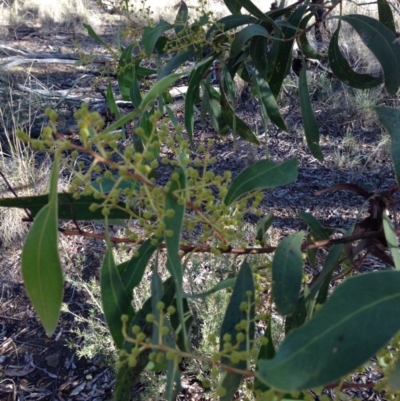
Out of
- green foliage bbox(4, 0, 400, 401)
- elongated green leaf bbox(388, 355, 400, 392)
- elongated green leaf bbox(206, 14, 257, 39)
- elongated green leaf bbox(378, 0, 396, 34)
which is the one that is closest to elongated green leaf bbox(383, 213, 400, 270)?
green foliage bbox(4, 0, 400, 401)

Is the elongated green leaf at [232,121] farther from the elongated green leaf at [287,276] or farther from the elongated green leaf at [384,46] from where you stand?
the elongated green leaf at [287,276]

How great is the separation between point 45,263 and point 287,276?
0.33 metres

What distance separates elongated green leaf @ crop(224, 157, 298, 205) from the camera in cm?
71

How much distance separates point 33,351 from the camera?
2117 millimetres

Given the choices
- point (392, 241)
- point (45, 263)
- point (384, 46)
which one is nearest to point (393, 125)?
point (392, 241)

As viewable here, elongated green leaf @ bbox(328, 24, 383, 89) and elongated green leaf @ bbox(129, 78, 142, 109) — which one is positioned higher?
elongated green leaf @ bbox(328, 24, 383, 89)

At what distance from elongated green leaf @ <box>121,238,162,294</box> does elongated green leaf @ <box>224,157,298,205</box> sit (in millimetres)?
134

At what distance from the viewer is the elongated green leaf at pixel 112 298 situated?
0.67 metres

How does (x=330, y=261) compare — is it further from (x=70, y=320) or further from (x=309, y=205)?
(x=309, y=205)

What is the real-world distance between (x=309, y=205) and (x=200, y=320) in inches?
43.2

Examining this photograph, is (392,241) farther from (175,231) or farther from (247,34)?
(247,34)

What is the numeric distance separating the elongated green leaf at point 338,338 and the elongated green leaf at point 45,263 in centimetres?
26

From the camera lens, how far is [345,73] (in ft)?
4.41

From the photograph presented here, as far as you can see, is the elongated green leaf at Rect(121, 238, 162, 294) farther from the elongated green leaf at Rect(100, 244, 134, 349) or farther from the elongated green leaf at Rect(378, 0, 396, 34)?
the elongated green leaf at Rect(378, 0, 396, 34)
